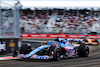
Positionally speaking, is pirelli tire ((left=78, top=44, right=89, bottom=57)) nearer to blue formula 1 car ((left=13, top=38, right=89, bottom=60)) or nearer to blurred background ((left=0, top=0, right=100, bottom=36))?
blue formula 1 car ((left=13, top=38, right=89, bottom=60))

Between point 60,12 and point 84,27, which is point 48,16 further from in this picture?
point 84,27

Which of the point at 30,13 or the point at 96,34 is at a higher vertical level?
the point at 30,13

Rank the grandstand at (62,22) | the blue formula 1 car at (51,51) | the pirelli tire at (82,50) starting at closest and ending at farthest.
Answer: the blue formula 1 car at (51,51) → the pirelli tire at (82,50) → the grandstand at (62,22)

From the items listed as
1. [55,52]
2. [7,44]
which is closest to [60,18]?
[7,44]

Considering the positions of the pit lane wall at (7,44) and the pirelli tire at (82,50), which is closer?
the pirelli tire at (82,50)

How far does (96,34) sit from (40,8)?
354 inches

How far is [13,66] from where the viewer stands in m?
6.38

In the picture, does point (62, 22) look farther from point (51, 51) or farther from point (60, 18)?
point (51, 51)

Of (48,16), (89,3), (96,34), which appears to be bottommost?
(96,34)

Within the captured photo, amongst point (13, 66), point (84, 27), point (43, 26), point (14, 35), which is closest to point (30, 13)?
point (43, 26)

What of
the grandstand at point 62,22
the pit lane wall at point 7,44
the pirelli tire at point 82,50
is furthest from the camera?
the grandstand at point 62,22

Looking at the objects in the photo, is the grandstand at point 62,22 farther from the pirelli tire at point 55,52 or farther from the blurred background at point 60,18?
the pirelli tire at point 55,52

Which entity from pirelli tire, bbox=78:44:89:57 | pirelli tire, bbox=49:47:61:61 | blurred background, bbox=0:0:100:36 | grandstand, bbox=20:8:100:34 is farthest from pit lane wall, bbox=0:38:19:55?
grandstand, bbox=20:8:100:34

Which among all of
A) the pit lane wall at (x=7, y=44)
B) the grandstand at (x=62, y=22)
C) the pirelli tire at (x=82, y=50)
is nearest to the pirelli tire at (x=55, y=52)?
the pirelli tire at (x=82, y=50)
